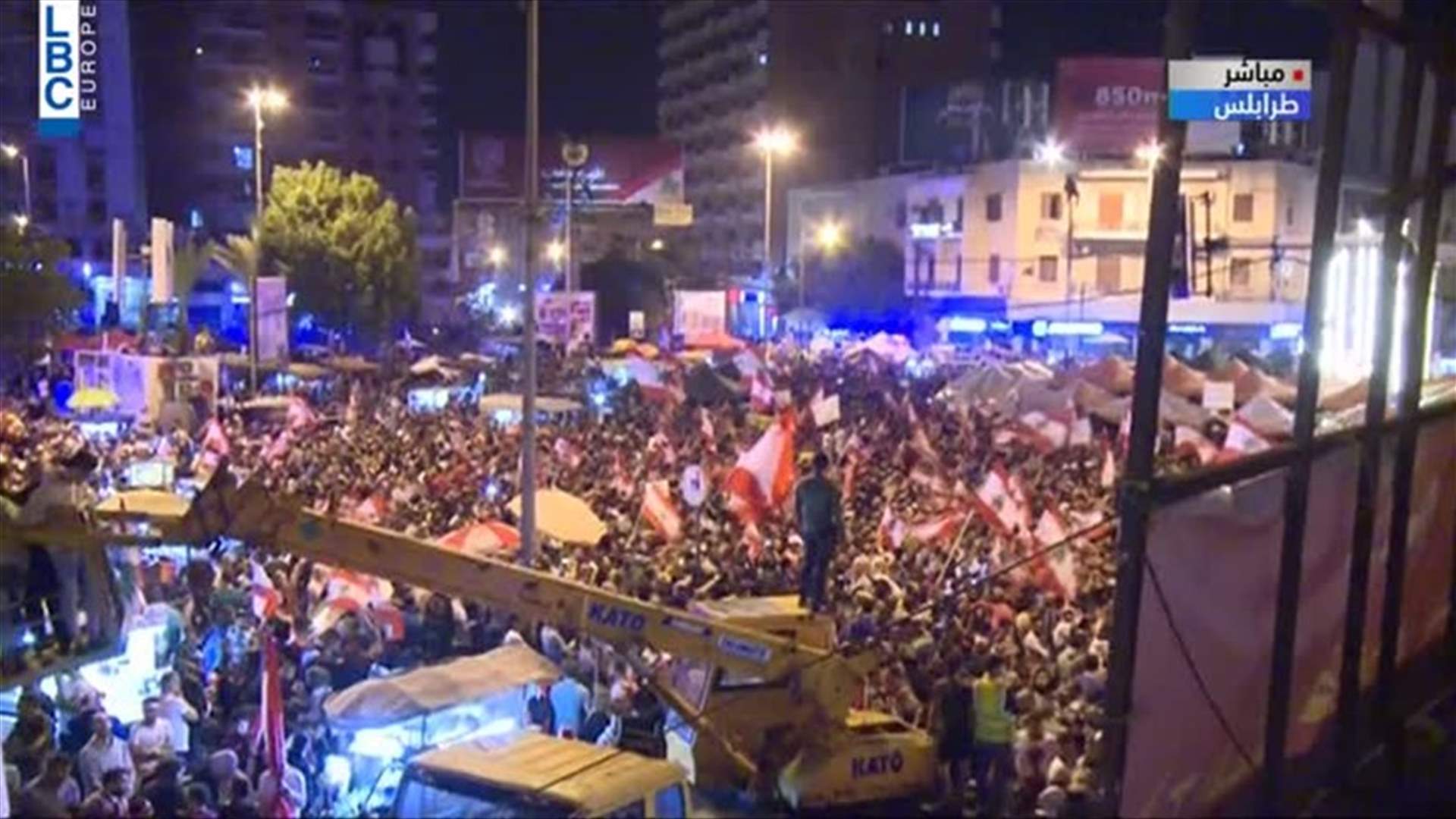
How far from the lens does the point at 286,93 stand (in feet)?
318

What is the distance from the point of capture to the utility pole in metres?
17.1

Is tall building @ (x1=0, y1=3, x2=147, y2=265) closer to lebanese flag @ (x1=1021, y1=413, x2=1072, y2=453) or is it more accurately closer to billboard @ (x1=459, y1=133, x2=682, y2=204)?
billboard @ (x1=459, y1=133, x2=682, y2=204)

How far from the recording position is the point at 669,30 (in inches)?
5143

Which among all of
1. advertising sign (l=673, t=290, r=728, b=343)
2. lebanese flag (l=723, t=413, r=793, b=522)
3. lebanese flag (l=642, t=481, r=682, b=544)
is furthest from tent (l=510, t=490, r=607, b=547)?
advertising sign (l=673, t=290, r=728, b=343)

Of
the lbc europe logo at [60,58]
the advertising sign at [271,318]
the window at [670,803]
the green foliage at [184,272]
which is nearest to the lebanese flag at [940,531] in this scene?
the window at [670,803]

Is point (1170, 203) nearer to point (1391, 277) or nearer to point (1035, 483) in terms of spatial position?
point (1391, 277)

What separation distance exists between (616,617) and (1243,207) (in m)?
55.0

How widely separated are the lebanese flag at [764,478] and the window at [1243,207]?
150 feet

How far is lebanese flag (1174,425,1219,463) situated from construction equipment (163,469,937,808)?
9.37 meters

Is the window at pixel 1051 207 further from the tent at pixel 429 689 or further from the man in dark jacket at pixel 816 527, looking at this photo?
the tent at pixel 429 689

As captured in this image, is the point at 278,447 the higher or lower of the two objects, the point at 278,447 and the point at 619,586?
the higher

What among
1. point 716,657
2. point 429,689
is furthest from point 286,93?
point 716,657

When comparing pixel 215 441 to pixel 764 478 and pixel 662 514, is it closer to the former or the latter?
pixel 662 514

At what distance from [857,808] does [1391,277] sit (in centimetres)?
615
